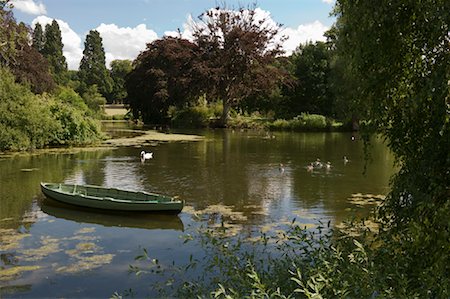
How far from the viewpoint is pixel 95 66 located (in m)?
107

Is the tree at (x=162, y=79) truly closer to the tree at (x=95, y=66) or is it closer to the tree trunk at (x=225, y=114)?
the tree trunk at (x=225, y=114)

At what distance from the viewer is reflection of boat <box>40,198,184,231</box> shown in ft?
41.1

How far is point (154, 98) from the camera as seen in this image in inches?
2186

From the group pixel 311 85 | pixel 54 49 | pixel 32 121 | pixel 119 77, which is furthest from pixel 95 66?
pixel 32 121

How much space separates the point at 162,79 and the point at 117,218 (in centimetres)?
4470

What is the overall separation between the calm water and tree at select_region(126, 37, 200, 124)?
2449 centimetres

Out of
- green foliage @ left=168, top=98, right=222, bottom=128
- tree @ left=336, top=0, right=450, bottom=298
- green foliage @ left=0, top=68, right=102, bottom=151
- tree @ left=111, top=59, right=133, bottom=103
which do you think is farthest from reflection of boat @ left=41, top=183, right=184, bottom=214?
tree @ left=111, top=59, right=133, bottom=103

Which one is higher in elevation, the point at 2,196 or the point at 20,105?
the point at 20,105

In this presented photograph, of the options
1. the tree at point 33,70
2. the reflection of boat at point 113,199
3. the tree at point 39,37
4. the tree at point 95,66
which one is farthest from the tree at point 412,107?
the tree at point 95,66

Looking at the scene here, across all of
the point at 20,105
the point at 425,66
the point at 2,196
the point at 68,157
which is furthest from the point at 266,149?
the point at 425,66

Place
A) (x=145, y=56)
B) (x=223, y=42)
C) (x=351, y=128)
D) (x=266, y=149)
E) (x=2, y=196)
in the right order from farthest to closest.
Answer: (x=145, y=56)
(x=223, y=42)
(x=351, y=128)
(x=266, y=149)
(x=2, y=196)

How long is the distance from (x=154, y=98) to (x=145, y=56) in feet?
24.8

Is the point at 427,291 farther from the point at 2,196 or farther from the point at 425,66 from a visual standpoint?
the point at 2,196

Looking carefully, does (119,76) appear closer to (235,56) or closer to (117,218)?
(235,56)
